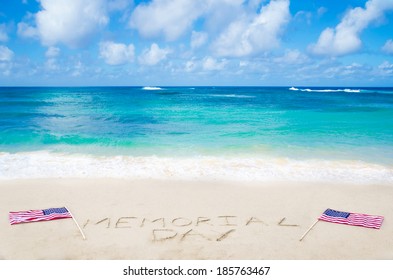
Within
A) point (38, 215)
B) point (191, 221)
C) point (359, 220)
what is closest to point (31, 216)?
point (38, 215)

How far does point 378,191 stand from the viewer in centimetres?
949

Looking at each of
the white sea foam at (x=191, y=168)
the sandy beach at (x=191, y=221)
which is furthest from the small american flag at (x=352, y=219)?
the white sea foam at (x=191, y=168)

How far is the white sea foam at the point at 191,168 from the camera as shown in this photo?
10.9m

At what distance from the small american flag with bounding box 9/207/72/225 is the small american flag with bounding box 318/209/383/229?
19.7 ft

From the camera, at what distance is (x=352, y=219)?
7.50 meters

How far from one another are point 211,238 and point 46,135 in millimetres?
15793

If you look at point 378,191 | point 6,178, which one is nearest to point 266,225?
point 378,191

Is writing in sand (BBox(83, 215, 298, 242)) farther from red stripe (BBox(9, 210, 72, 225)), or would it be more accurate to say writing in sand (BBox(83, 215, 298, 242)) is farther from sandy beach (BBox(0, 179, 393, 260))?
red stripe (BBox(9, 210, 72, 225))

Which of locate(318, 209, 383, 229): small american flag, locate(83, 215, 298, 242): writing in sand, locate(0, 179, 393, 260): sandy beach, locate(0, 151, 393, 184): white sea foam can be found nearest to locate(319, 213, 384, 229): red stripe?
locate(318, 209, 383, 229): small american flag

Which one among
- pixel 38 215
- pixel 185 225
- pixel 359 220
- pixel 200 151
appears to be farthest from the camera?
pixel 200 151

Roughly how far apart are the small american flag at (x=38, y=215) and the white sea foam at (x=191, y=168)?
3116 millimetres

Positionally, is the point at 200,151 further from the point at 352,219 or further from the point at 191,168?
the point at 352,219

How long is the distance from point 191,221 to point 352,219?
3689 millimetres
